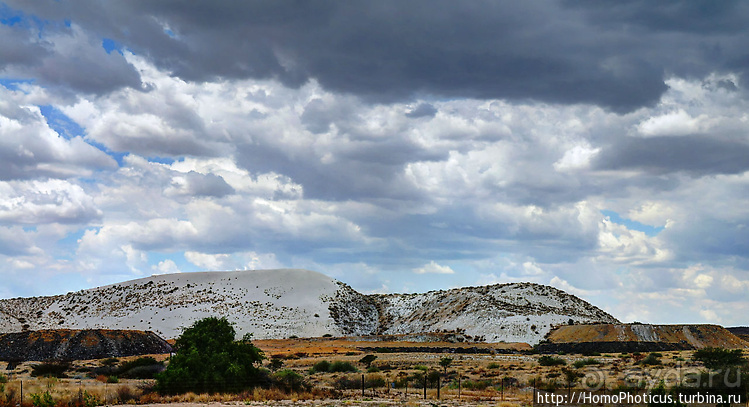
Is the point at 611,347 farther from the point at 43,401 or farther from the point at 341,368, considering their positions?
the point at 43,401

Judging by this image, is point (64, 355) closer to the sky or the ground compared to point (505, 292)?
closer to the ground

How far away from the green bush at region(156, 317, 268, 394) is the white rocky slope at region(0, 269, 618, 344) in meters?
66.8

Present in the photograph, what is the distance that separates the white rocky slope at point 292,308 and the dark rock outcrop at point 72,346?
131ft

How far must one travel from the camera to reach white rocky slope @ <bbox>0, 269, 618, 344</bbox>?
381 feet

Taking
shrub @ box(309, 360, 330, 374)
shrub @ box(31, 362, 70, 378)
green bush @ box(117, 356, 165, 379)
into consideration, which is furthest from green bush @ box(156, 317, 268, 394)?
shrub @ box(31, 362, 70, 378)

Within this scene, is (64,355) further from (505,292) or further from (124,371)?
(505,292)

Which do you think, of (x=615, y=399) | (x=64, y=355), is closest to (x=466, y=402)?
(x=615, y=399)

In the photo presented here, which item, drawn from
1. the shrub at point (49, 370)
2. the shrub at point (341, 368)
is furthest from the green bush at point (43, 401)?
the shrub at point (341, 368)

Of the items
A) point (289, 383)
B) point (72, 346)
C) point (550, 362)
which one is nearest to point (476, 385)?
point (289, 383)

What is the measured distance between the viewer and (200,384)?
37.2 m

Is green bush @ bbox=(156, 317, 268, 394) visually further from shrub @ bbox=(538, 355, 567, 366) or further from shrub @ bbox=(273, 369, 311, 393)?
shrub @ bbox=(538, 355, 567, 366)

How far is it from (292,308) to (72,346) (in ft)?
215

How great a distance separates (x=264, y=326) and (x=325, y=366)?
233 ft

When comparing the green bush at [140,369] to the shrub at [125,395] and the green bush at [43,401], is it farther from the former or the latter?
the green bush at [43,401]
